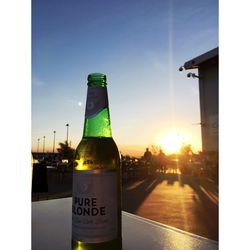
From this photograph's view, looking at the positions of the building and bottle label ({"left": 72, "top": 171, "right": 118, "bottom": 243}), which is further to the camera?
the building

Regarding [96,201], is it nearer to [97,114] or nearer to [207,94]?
[97,114]

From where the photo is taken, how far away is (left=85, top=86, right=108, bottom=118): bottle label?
0.39m

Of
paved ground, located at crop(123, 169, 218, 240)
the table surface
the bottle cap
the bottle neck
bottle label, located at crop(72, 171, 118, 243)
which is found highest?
the bottle cap

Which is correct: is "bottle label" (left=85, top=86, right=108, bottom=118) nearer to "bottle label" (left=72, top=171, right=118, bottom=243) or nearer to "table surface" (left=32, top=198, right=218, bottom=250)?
"bottle label" (left=72, top=171, right=118, bottom=243)

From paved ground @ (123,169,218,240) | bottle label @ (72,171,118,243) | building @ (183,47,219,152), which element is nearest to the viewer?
bottle label @ (72,171,118,243)

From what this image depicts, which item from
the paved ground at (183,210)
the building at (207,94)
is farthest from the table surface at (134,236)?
the building at (207,94)

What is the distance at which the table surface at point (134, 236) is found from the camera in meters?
0.39

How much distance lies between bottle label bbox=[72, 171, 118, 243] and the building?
525 centimetres

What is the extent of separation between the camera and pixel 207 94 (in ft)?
18.8

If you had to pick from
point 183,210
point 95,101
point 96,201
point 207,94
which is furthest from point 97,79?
point 207,94

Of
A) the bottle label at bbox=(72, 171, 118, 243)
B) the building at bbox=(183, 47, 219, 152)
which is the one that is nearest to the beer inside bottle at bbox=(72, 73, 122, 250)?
the bottle label at bbox=(72, 171, 118, 243)

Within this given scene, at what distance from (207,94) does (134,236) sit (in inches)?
223

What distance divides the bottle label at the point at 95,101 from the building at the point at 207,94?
519 cm
